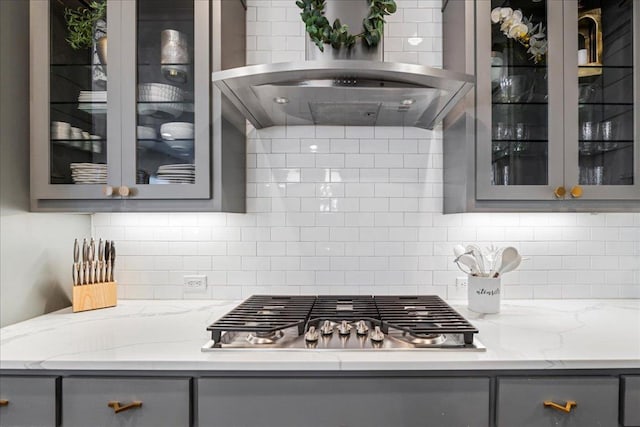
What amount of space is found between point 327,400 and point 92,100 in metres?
1.51

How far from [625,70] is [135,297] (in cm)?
249

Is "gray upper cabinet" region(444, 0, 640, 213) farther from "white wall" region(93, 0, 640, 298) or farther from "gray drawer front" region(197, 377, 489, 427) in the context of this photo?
"gray drawer front" region(197, 377, 489, 427)

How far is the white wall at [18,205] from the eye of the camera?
5.12 feet

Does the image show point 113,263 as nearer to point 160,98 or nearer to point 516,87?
point 160,98

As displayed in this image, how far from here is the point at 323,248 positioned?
2033 mm

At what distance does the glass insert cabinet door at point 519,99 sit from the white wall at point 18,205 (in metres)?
1.88

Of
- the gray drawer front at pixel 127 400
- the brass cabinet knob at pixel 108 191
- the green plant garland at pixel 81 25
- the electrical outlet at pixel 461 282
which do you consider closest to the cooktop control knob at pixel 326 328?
the gray drawer front at pixel 127 400

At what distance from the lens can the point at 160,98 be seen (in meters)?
Answer: 1.66

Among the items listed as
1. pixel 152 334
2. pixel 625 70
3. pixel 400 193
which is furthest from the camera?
pixel 400 193

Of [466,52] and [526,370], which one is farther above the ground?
[466,52]

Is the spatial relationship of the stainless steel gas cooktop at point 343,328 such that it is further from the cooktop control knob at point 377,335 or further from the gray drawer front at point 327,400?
the gray drawer front at point 327,400

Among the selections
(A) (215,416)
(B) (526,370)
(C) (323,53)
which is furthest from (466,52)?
(A) (215,416)

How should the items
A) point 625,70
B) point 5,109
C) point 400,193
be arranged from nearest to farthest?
1. point 5,109
2. point 625,70
3. point 400,193

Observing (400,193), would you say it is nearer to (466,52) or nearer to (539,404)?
(466,52)
